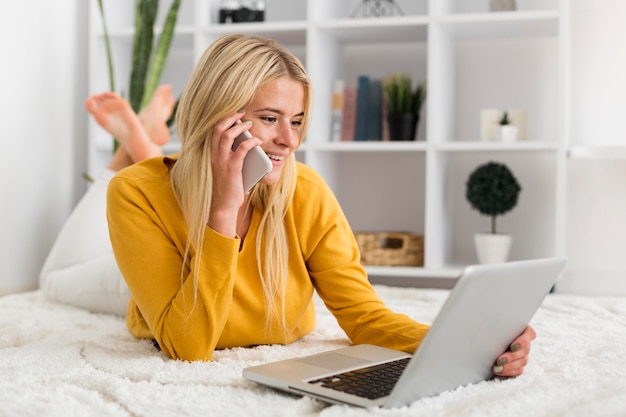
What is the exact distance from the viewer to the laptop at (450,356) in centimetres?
102

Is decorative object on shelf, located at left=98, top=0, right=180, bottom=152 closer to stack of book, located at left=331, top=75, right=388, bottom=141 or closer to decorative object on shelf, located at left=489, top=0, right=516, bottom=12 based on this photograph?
stack of book, located at left=331, top=75, right=388, bottom=141

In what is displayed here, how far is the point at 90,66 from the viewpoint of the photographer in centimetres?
318

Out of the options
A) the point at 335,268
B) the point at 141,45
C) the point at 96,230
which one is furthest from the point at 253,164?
the point at 141,45

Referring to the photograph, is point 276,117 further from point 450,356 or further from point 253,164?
point 450,356

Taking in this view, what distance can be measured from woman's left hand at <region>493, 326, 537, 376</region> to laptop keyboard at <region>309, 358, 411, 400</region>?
150 millimetres

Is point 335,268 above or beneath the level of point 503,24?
beneath

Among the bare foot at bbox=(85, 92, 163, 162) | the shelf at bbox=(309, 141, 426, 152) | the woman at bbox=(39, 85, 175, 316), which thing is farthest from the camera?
the shelf at bbox=(309, 141, 426, 152)

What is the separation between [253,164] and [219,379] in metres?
0.36

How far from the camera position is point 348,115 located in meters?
3.07

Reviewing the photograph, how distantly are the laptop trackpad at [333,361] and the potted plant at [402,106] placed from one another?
1.77 m

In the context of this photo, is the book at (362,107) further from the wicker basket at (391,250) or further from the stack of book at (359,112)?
the wicker basket at (391,250)

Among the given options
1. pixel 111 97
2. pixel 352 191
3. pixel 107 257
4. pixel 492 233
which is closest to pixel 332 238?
pixel 107 257

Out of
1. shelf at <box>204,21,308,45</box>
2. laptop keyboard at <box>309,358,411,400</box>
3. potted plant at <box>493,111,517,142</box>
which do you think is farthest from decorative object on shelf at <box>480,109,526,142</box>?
laptop keyboard at <box>309,358,411,400</box>

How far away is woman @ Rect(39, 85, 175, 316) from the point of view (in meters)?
2.15
